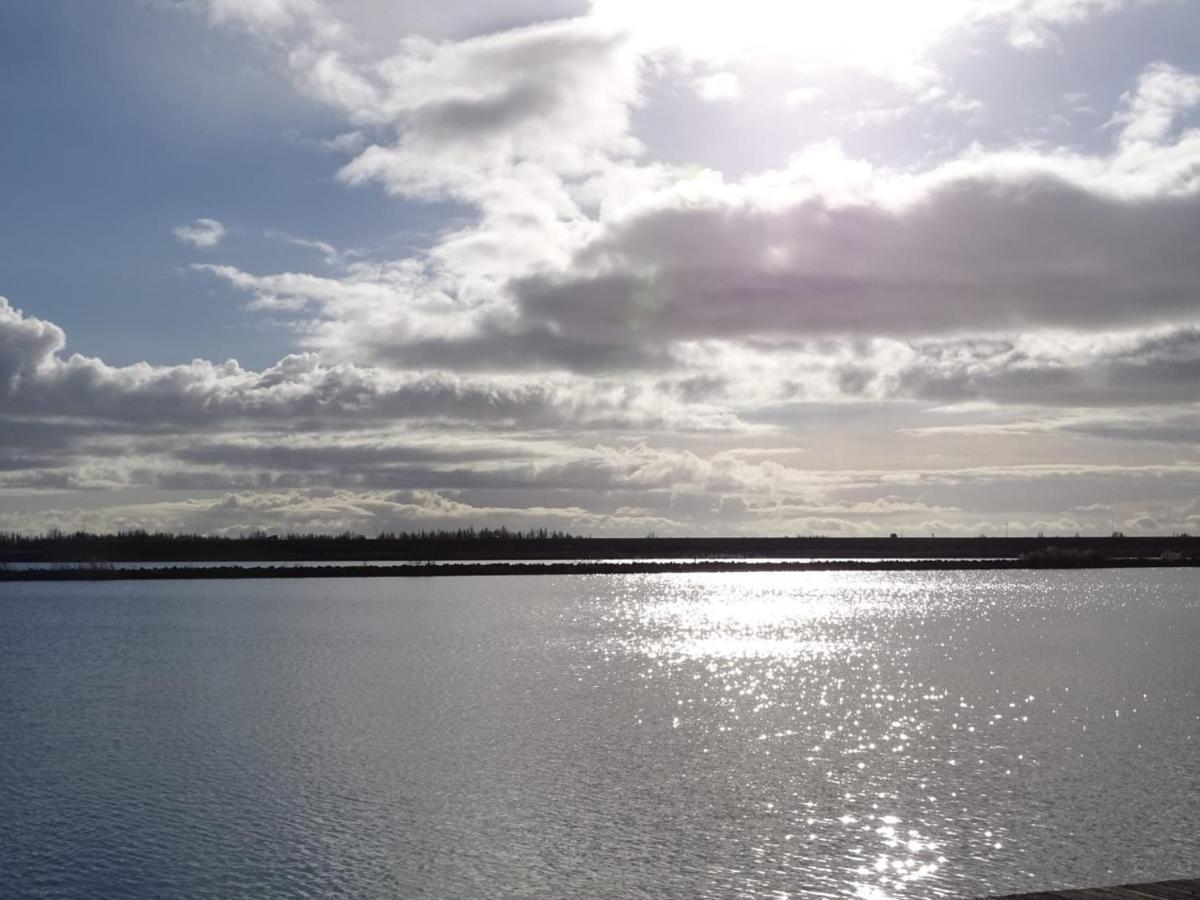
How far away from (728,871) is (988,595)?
95.9 m

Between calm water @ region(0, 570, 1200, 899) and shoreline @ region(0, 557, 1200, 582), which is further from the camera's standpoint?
shoreline @ region(0, 557, 1200, 582)

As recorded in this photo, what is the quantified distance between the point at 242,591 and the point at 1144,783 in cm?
9713

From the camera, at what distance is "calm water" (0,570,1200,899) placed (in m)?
18.7

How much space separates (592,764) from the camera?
2689 cm

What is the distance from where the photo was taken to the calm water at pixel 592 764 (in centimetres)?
1869

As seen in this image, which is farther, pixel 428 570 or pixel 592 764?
pixel 428 570

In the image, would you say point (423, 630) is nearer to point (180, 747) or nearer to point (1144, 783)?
point (180, 747)

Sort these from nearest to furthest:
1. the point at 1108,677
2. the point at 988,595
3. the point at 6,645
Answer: the point at 1108,677 < the point at 6,645 < the point at 988,595

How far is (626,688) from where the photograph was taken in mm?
41094

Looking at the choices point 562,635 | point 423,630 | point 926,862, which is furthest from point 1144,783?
point 423,630

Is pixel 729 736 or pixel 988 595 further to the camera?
pixel 988 595

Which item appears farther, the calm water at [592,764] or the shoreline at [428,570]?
the shoreline at [428,570]

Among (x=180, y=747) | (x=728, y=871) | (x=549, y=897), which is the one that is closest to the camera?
(x=549, y=897)

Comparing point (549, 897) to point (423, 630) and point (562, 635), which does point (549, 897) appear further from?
point (423, 630)
